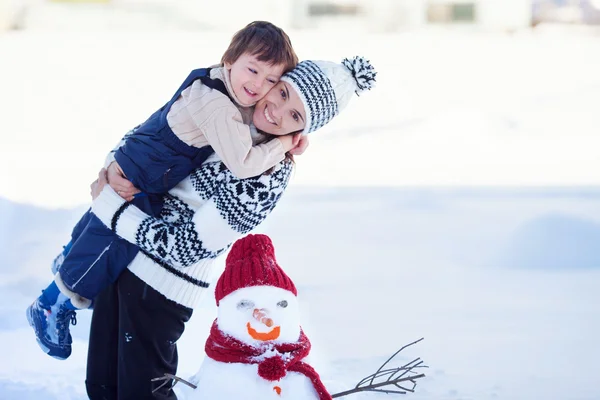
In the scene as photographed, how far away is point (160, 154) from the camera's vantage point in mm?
2143

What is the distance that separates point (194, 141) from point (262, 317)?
50cm

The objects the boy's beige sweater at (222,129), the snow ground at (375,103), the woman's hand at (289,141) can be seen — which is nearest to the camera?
the boy's beige sweater at (222,129)

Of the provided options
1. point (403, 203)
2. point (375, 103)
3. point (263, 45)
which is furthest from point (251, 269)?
point (375, 103)

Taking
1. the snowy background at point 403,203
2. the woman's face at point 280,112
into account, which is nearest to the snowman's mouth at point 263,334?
the woman's face at point 280,112

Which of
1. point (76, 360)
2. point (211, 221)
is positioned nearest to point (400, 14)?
point (76, 360)

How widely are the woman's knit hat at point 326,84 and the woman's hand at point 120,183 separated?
0.51 meters

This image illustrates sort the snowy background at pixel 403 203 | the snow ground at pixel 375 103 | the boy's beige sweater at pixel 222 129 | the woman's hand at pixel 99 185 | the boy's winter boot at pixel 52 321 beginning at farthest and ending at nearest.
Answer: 1. the snow ground at pixel 375 103
2. the snowy background at pixel 403 203
3. the boy's winter boot at pixel 52 321
4. the woman's hand at pixel 99 185
5. the boy's beige sweater at pixel 222 129

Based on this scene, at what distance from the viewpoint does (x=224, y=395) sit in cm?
207

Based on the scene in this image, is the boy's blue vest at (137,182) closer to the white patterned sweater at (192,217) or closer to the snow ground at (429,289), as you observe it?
the white patterned sweater at (192,217)

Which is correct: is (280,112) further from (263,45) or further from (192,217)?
(192,217)

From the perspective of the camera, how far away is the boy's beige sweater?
6.68 feet

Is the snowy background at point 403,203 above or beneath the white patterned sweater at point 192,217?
beneath

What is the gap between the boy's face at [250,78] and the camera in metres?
2.11

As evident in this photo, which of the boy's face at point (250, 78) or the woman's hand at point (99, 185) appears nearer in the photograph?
the boy's face at point (250, 78)
